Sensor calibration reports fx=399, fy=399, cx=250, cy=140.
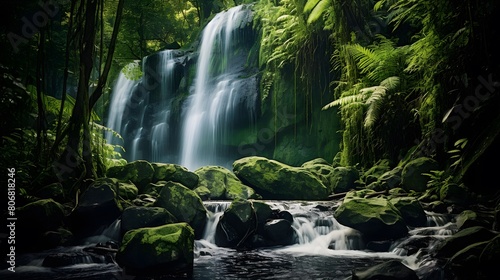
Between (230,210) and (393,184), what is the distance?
A: 388 cm

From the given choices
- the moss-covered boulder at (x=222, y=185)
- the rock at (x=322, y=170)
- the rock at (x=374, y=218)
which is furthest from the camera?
the rock at (x=322, y=170)

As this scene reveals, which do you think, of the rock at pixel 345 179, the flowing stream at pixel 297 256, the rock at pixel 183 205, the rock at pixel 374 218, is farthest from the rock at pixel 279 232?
the rock at pixel 345 179

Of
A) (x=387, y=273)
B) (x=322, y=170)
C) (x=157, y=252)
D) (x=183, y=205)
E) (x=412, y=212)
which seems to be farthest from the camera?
(x=322, y=170)

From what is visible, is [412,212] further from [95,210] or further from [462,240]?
[95,210]

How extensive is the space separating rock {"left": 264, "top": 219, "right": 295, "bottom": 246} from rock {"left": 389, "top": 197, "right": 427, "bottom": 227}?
1.91 meters

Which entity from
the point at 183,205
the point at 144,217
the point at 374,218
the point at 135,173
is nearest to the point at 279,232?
the point at 374,218

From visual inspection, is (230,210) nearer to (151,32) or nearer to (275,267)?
(275,267)

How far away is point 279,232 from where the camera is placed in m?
6.76

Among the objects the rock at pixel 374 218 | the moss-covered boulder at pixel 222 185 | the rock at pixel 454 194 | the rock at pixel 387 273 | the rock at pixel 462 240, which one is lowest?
the rock at pixel 387 273

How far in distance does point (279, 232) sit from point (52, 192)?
4.06m

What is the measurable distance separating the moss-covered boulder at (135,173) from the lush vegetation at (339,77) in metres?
0.45

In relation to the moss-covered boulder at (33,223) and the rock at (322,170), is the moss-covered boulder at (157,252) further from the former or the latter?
the rock at (322,170)

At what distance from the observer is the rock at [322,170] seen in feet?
33.0

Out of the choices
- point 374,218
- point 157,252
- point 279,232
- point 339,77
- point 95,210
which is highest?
point 339,77
